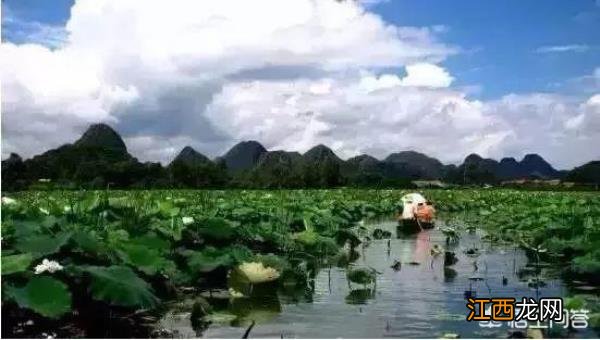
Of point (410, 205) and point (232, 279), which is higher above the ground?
point (410, 205)

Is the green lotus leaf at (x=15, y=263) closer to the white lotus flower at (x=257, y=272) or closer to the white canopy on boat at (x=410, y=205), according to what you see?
the white lotus flower at (x=257, y=272)

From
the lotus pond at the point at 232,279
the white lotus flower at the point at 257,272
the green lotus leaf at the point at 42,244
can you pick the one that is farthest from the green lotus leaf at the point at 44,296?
the white lotus flower at the point at 257,272

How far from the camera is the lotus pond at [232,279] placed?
3.36 meters

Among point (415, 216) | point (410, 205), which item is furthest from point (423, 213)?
point (410, 205)

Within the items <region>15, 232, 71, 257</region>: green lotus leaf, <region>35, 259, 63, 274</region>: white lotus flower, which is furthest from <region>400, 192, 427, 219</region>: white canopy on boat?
<region>35, 259, 63, 274</region>: white lotus flower

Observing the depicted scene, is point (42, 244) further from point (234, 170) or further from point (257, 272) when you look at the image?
point (234, 170)

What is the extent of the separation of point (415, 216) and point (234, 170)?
17.6m

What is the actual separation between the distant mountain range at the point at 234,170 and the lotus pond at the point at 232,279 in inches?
162

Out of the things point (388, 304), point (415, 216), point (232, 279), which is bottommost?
point (388, 304)

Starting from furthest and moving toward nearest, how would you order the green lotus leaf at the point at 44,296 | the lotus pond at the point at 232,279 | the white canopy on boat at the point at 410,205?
the white canopy on boat at the point at 410,205
the lotus pond at the point at 232,279
the green lotus leaf at the point at 44,296

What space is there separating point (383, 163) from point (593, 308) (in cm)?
2657

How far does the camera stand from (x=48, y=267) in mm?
3309

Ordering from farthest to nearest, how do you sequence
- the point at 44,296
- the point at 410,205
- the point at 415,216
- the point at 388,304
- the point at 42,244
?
the point at 410,205 < the point at 415,216 < the point at 388,304 < the point at 42,244 < the point at 44,296

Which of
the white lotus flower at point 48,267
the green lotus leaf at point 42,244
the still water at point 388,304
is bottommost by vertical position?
the still water at point 388,304
